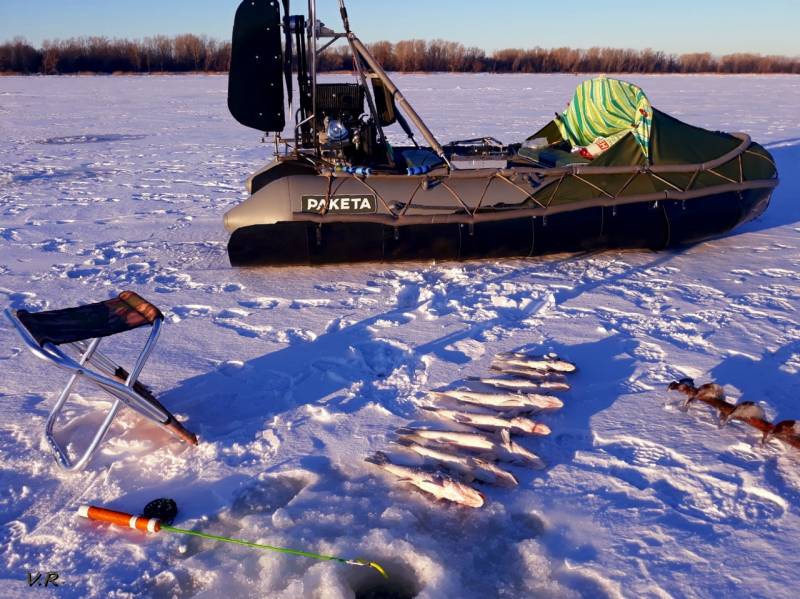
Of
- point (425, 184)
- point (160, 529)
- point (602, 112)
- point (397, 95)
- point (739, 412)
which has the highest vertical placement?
point (397, 95)

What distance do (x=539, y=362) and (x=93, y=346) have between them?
7.73 ft

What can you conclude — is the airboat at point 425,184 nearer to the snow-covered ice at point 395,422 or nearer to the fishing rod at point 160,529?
the snow-covered ice at point 395,422

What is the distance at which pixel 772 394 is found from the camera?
361 cm

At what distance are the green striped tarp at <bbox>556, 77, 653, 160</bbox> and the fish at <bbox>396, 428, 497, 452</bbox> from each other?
413 cm

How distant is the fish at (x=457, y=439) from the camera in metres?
3.09

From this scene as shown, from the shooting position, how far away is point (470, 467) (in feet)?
9.70

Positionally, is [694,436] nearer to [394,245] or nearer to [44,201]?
[394,245]

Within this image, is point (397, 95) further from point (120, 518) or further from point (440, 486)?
point (120, 518)

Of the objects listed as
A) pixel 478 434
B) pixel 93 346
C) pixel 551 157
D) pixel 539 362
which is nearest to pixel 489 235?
pixel 551 157

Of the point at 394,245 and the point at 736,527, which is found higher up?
the point at 394,245

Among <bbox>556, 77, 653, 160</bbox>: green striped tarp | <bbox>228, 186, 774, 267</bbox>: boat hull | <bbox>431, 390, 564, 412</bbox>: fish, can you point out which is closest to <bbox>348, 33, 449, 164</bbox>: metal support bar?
<bbox>228, 186, 774, 267</bbox>: boat hull

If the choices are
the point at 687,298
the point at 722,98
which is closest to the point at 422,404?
the point at 687,298

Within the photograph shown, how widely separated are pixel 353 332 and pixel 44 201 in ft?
18.2

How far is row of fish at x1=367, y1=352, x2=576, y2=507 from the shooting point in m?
2.86
